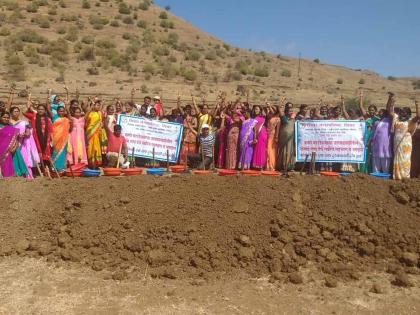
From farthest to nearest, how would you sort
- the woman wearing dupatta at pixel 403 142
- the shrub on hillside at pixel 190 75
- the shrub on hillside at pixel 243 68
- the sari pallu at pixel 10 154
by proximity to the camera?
the shrub on hillside at pixel 243 68 → the shrub on hillside at pixel 190 75 → the woman wearing dupatta at pixel 403 142 → the sari pallu at pixel 10 154

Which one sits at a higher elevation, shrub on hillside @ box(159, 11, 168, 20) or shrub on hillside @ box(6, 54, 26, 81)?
shrub on hillside @ box(159, 11, 168, 20)

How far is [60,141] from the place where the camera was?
890cm

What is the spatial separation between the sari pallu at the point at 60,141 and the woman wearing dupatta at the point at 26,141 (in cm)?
44

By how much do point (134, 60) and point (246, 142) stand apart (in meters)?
22.3

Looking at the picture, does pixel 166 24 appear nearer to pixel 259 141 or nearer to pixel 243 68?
pixel 243 68

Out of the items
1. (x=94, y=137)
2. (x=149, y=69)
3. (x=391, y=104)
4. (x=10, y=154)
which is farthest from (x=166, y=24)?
(x=391, y=104)

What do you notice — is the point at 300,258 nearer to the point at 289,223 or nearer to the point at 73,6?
the point at 289,223

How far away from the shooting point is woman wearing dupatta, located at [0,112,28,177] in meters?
8.16

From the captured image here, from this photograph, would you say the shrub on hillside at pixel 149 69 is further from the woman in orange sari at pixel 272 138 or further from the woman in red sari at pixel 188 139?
the woman in orange sari at pixel 272 138

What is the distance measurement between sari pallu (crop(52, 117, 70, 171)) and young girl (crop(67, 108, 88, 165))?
0.52ft

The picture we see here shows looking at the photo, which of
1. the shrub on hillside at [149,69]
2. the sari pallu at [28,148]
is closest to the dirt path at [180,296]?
the sari pallu at [28,148]

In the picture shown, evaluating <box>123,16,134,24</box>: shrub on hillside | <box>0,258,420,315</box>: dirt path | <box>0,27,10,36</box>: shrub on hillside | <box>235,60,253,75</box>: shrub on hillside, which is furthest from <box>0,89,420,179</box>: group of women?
<box>123,16,134,24</box>: shrub on hillside

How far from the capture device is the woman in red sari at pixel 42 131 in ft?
28.4

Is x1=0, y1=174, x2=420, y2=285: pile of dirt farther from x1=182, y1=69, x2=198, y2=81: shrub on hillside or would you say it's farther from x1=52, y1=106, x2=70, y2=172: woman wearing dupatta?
x1=182, y1=69, x2=198, y2=81: shrub on hillside
